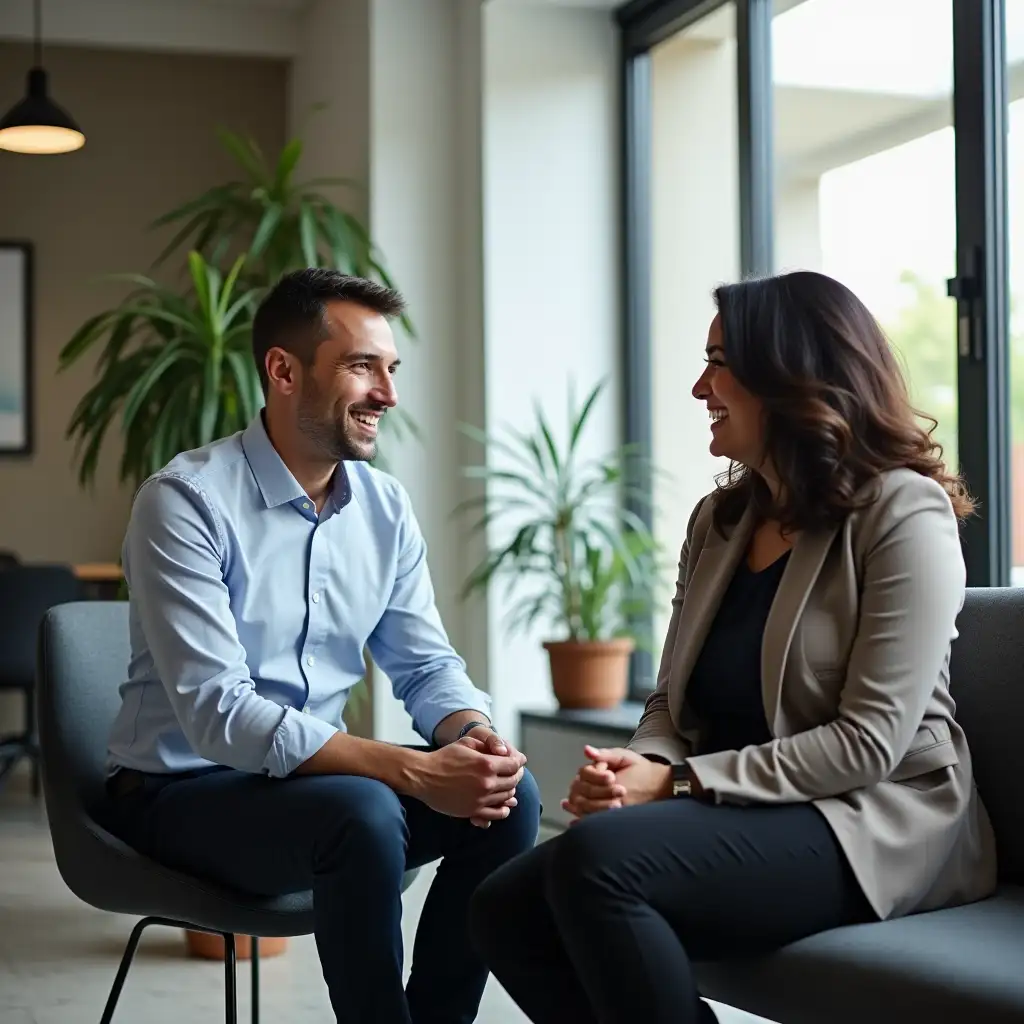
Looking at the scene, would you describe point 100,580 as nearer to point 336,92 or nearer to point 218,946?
point 336,92

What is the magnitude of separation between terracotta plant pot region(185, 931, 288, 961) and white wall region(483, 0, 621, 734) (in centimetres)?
160

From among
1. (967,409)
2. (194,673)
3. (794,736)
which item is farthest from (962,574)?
(967,409)

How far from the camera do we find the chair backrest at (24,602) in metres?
5.16

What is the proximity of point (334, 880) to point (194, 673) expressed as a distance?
13.8 inches

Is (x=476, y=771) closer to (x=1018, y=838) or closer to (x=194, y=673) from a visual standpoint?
(x=194, y=673)

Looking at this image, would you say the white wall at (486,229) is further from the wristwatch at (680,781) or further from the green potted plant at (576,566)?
the wristwatch at (680,781)

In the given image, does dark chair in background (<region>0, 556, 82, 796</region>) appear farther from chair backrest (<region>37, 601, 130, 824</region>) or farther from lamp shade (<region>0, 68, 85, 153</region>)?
chair backrest (<region>37, 601, 130, 824</region>)

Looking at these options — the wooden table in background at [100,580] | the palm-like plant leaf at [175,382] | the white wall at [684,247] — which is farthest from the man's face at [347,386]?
the wooden table in background at [100,580]

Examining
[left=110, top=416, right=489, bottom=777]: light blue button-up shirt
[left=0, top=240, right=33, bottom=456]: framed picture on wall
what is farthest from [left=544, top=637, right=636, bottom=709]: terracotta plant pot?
[left=0, top=240, right=33, bottom=456]: framed picture on wall

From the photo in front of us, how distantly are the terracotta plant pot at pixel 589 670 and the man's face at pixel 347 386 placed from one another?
2068 mm

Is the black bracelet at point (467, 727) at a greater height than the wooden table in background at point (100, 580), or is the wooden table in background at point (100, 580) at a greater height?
the wooden table in background at point (100, 580)

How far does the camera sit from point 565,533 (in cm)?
439

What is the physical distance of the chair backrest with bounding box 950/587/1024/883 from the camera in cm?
196

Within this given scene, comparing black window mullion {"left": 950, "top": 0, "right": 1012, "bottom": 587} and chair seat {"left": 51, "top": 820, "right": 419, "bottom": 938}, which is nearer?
chair seat {"left": 51, "top": 820, "right": 419, "bottom": 938}
